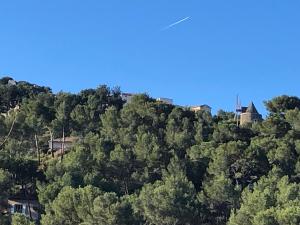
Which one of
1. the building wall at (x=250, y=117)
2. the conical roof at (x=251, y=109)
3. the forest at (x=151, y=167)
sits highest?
the conical roof at (x=251, y=109)

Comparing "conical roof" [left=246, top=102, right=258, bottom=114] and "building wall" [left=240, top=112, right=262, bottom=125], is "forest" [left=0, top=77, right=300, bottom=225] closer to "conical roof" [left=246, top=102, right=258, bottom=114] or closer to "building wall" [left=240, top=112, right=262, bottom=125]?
"building wall" [left=240, top=112, right=262, bottom=125]

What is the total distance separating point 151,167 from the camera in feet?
153

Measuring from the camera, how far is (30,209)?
140ft

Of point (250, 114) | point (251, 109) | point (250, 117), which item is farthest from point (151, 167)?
point (251, 109)

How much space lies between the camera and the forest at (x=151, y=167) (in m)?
34.6

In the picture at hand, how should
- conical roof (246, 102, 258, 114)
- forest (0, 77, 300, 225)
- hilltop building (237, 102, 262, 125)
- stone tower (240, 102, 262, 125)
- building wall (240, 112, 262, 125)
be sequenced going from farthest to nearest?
conical roof (246, 102, 258, 114) → stone tower (240, 102, 262, 125) → hilltop building (237, 102, 262, 125) → building wall (240, 112, 262, 125) → forest (0, 77, 300, 225)

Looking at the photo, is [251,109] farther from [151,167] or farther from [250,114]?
[151,167]

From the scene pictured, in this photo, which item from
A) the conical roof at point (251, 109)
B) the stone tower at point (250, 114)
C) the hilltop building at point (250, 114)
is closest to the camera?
the hilltop building at point (250, 114)

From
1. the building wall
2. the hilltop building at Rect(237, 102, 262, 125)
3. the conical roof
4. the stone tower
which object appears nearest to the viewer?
the building wall

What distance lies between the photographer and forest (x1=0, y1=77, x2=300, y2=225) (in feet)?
113

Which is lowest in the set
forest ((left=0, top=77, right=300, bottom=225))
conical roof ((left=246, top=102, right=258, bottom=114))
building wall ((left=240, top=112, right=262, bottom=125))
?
forest ((left=0, top=77, right=300, bottom=225))

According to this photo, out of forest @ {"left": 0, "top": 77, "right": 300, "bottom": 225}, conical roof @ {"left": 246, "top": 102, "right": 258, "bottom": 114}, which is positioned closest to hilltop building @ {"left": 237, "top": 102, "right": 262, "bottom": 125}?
conical roof @ {"left": 246, "top": 102, "right": 258, "bottom": 114}

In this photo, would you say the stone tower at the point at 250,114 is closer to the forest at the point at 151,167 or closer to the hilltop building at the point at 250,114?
the hilltop building at the point at 250,114

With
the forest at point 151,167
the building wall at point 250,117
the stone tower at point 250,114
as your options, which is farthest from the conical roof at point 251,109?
the forest at point 151,167
